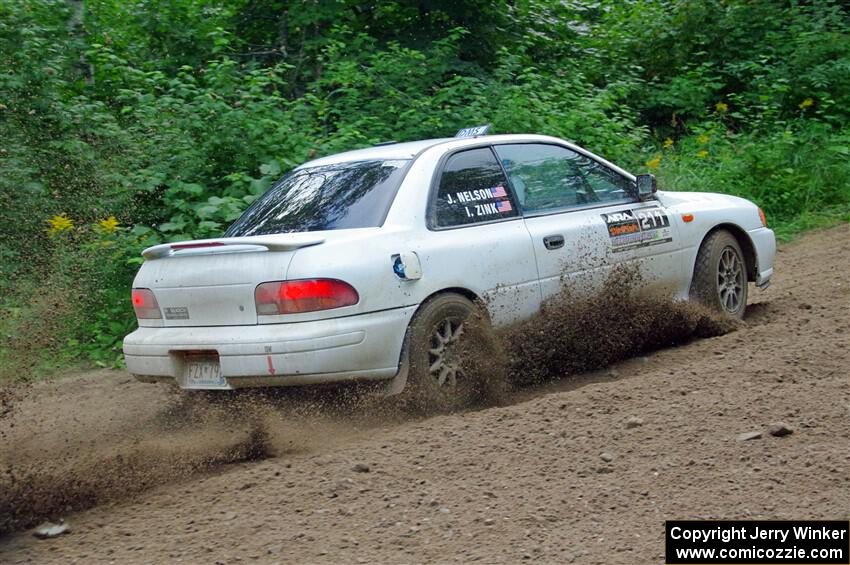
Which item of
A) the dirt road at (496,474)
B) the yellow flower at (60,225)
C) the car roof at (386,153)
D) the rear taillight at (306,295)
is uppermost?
the car roof at (386,153)

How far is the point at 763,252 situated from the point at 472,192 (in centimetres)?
283

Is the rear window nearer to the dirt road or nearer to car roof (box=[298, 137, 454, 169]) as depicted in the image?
car roof (box=[298, 137, 454, 169])

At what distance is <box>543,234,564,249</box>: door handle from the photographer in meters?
6.26

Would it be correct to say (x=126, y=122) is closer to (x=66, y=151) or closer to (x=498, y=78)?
(x=66, y=151)

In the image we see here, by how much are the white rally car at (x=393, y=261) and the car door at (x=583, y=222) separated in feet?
0.04

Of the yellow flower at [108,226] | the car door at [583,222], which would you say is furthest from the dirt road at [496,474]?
the yellow flower at [108,226]

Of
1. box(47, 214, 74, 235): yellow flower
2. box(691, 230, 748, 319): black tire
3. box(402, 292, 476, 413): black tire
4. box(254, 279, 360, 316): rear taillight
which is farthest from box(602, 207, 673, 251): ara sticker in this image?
box(47, 214, 74, 235): yellow flower

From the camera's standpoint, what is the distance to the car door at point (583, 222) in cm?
633

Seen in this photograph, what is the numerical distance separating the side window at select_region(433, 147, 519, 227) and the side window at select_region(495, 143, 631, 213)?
0.37ft

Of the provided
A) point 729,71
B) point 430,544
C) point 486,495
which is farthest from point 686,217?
point 729,71

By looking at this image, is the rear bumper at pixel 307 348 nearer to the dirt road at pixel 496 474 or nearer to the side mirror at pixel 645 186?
the dirt road at pixel 496 474

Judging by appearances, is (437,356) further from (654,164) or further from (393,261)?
(654,164)

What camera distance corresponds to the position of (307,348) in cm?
513

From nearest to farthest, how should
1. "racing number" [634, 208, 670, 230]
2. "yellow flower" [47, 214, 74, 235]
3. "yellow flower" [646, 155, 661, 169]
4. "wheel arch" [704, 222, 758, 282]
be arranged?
"racing number" [634, 208, 670, 230]
"wheel arch" [704, 222, 758, 282]
"yellow flower" [47, 214, 74, 235]
"yellow flower" [646, 155, 661, 169]
